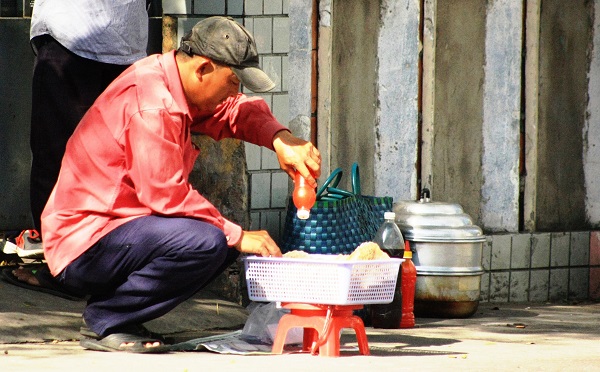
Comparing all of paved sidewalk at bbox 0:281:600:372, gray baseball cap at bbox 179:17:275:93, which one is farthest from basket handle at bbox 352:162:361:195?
gray baseball cap at bbox 179:17:275:93

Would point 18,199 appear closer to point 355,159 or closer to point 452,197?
point 355,159

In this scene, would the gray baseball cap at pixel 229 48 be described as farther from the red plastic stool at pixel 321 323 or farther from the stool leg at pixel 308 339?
the stool leg at pixel 308 339

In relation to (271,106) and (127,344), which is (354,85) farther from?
A: (127,344)

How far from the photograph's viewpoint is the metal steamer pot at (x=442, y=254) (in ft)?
25.1

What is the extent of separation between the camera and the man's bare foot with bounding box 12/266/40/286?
6797 millimetres

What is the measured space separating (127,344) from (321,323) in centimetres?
90

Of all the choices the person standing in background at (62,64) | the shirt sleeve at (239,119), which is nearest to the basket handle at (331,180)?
the shirt sleeve at (239,119)

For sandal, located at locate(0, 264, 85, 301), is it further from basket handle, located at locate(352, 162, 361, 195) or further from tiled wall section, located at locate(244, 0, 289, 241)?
basket handle, located at locate(352, 162, 361, 195)

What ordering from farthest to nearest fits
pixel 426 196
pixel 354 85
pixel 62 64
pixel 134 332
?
pixel 354 85 → pixel 426 196 → pixel 62 64 → pixel 134 332

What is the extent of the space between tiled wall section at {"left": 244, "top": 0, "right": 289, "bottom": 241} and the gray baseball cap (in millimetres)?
1948

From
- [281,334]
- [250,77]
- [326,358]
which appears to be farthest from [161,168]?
[326,358]

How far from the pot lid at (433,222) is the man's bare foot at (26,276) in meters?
2.31

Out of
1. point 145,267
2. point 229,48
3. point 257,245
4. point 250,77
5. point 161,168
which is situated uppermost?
point 229,48

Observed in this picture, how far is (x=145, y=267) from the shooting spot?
18.2 feet
